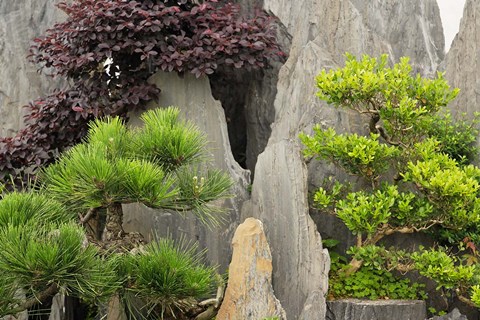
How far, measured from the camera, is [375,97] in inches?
202

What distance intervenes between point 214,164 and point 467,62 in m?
2.37

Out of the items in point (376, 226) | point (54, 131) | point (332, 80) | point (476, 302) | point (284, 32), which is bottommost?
point (476, 302)

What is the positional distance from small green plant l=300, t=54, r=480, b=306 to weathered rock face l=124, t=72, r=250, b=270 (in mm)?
842

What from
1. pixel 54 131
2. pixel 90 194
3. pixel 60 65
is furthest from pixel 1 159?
pixel 90 194

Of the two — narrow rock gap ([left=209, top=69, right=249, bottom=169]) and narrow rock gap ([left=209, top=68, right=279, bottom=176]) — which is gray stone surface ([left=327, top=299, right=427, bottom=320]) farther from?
narrow rock gap ([left=209, top=69, right=249, bottom=169])

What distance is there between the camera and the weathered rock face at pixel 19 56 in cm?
687

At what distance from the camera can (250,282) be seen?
4480 mm

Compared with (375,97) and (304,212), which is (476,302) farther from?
(375,97)

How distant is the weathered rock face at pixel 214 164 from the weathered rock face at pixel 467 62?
6.54 ft

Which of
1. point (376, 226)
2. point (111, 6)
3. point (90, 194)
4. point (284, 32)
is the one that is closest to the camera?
point (90, 194)

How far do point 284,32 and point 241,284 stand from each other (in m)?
3.06

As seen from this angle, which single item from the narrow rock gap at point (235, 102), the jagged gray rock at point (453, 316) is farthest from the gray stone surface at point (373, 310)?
the narrow rock gap at point (235, 102)

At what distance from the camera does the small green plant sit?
4.75 meters

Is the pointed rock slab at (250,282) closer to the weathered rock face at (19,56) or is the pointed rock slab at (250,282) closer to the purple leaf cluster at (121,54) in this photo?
the purple leaf cluster at (121,54)
